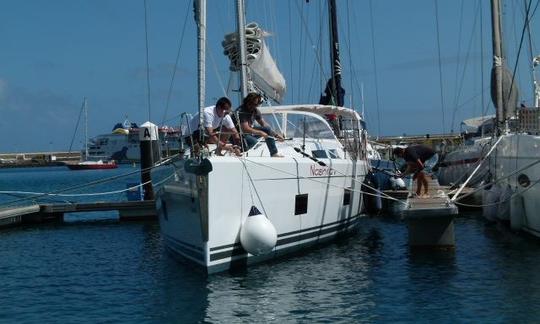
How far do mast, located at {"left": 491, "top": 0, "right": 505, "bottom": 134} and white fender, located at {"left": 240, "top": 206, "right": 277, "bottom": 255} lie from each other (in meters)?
9.82

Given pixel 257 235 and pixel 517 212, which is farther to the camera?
pixel 517 212

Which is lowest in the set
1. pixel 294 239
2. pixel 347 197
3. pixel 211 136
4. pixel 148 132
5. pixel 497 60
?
pixel 294 239

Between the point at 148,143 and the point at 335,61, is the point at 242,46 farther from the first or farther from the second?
the point at 335,61

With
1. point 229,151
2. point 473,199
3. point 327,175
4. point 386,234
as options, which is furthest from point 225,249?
point 473,199

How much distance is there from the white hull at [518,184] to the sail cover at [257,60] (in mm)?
6513

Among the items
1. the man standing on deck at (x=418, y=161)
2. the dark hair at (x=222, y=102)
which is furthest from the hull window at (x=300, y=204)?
the man standing on deck at (x=418, y=161)

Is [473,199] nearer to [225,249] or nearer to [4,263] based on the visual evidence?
[225,249]

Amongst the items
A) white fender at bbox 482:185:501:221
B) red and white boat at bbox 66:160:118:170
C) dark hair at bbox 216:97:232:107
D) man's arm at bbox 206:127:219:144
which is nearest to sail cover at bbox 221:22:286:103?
dark hair at bbox 216:97:232:107

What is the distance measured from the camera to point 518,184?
52.5 feet

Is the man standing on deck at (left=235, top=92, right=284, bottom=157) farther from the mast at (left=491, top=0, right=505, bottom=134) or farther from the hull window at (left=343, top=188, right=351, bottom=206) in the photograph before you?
the mast at (left=491, top=0, right=505, bottom=134)

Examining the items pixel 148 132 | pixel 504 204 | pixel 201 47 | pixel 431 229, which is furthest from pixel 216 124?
pixel 148 132

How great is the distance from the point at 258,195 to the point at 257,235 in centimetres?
86

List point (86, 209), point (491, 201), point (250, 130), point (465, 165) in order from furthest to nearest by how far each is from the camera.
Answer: point (465, 165) < point (86, 209) < point (491, 201) < point (250, 130)

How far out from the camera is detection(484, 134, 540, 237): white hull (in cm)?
1488
